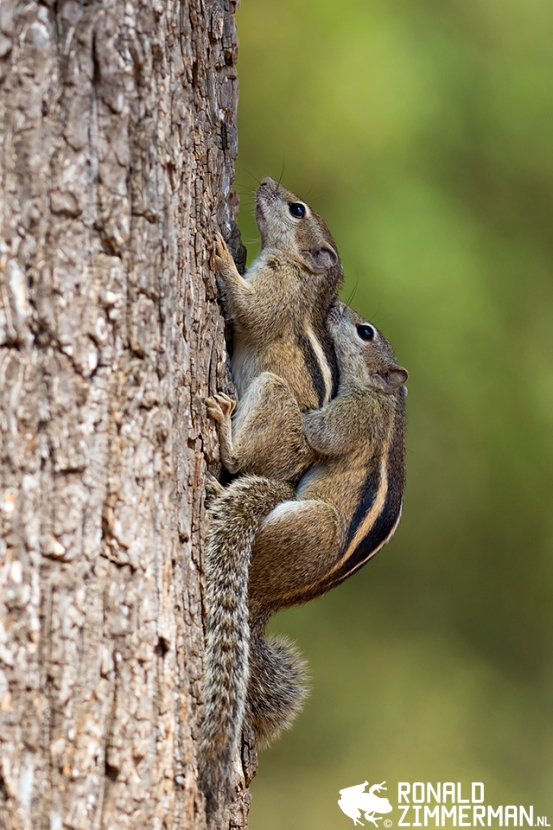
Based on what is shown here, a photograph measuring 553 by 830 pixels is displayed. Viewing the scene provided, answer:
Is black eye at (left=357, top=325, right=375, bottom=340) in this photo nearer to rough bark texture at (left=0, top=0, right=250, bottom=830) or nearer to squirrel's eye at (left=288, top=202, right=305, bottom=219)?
squirrel's eye at (left=288, top=202, right=305, bottom=219)

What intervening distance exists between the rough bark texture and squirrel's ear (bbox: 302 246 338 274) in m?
1.22

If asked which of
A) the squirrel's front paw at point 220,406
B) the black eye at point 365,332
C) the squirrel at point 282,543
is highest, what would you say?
the black eye at point 365,332

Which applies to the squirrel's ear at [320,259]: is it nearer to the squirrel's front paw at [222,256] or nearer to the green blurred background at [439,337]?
the squirrel's front paw at [222,256]

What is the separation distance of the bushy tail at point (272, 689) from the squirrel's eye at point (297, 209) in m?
1.54

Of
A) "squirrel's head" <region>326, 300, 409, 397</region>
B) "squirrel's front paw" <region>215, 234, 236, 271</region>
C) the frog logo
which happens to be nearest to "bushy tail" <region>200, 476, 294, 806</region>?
"squirrel's front paw" <region>215, 234, 236, 271</region>

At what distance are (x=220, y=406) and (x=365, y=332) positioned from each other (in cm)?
110

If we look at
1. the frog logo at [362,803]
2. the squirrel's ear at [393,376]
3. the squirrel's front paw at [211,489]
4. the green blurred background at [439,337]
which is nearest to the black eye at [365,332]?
the squirrel's ear at [393,376]

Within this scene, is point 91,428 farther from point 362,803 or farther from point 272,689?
point 362,803

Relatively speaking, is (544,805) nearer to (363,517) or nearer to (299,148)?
(363,517)

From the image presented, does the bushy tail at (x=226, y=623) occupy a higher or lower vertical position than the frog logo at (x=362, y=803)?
higher

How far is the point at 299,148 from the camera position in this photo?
6.13 m

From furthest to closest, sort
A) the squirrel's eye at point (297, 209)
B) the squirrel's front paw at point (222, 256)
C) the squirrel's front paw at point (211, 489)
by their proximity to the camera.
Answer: the squirrel's eye at point (297, 209)
the squirrel's front paw at point (222, 256)
the squirrel's front paw at point (211, 489)

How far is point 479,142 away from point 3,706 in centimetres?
617

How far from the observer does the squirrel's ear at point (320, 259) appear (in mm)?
2961
